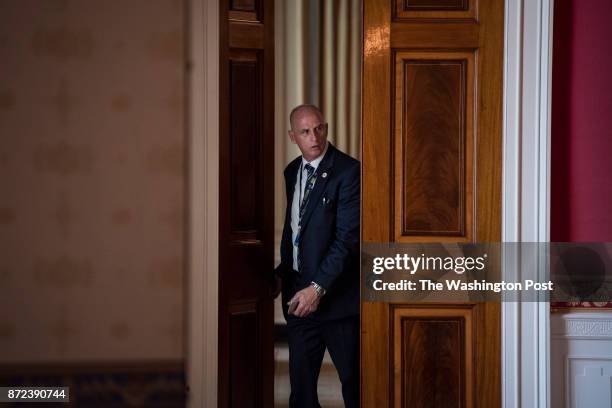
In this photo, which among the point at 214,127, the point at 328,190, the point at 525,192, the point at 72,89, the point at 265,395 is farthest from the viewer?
the point at 72,89

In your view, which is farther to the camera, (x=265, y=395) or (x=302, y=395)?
(x=265, y=395)

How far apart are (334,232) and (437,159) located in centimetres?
69

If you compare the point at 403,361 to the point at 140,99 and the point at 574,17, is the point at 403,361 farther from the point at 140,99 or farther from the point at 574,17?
the point at 140,99

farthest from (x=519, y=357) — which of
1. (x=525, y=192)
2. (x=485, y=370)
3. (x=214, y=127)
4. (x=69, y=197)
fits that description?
(x=69, y=197)

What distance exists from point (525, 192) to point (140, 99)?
237 cm

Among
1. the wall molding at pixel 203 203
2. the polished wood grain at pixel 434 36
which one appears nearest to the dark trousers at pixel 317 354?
the wall molding at pixel 203 203

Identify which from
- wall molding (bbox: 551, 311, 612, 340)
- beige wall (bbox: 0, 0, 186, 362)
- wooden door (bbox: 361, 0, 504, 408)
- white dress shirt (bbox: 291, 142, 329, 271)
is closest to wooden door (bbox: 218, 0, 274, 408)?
white dress shirt (bbox: 291, 142, 329, 271)

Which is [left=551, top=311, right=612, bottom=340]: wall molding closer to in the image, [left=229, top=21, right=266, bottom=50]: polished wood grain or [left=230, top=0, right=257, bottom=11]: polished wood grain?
[left=229, top=21, right=266, bottom=50]: polished wood grain

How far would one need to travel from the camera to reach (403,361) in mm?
2414

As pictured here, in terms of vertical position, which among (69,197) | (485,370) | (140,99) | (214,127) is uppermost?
(140,99)

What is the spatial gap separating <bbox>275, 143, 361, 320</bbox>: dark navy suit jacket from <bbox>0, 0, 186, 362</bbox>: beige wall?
4.19ft

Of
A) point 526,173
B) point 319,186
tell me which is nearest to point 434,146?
point 526,173

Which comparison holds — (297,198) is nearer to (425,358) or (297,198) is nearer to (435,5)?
(425,358)

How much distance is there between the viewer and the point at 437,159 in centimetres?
238
